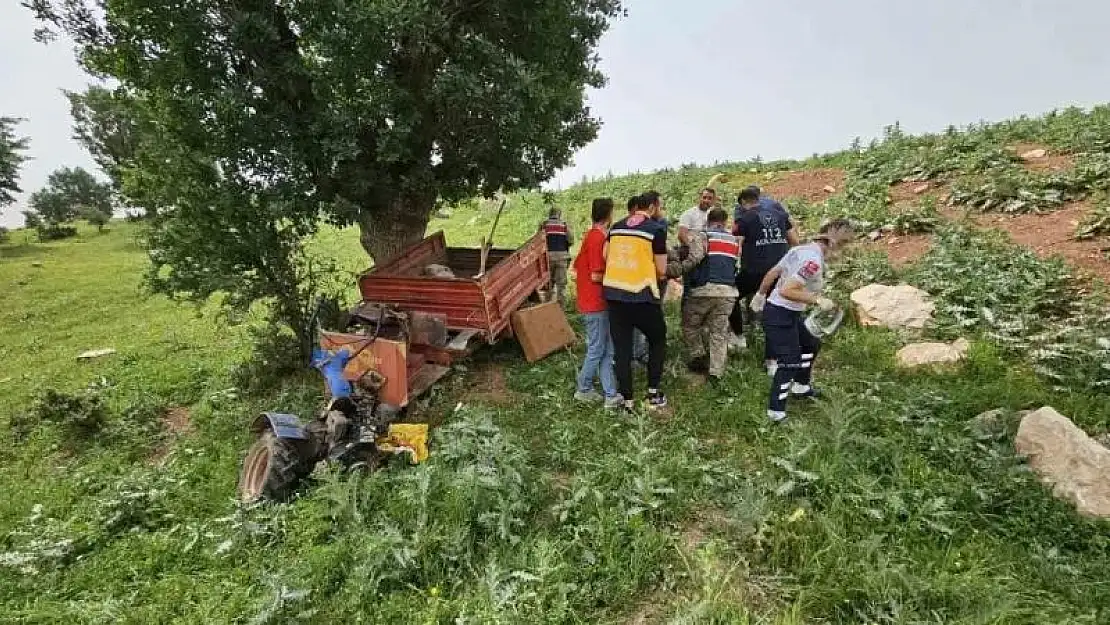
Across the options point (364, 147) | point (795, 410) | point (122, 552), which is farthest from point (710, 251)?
point (122, 552)

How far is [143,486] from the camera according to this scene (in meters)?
5.84

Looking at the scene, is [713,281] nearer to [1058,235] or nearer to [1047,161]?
[1058,235]

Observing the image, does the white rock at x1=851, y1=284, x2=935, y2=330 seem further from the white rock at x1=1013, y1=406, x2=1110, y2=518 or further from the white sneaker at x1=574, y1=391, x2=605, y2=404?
the white sneaker at x1=574, y1=391, x2=605, y2=404

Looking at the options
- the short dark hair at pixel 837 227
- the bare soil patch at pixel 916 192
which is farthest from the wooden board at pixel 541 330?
the bare soil patch at pixel 916 192

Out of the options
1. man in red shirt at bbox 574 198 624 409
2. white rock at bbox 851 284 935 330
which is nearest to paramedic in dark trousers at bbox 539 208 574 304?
man in red shirt at bbox 574 198 624 409

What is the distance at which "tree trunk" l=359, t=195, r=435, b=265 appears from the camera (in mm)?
8430

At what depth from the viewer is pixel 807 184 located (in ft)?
45.9

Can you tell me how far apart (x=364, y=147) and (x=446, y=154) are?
3.56ft

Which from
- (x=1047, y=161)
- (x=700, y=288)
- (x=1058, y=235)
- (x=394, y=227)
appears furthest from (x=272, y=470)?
(x=1047, y=161)

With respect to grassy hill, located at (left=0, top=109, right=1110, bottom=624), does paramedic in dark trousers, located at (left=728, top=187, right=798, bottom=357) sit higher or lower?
higher

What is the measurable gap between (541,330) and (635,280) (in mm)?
2553

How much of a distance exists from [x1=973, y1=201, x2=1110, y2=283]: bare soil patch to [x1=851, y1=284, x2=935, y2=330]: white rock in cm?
167

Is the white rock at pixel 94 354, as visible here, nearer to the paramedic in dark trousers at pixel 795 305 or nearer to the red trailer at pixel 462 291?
the red trailer at pixel 462 291

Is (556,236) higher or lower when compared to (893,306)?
higher
